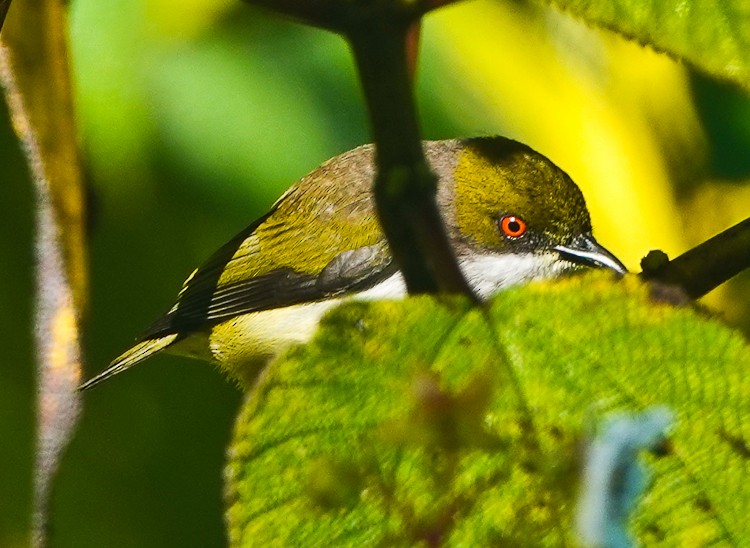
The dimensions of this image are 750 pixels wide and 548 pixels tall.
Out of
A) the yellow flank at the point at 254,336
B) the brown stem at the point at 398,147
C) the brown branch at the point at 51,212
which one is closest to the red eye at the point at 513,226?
the yellow flank at the point at 254,336

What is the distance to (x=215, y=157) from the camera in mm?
1524

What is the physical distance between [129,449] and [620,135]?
0.80 meters

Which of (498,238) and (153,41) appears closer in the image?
(153,41)

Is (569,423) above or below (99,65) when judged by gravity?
below

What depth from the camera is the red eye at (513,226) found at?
72.4 inches

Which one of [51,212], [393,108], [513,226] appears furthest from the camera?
[513,226]

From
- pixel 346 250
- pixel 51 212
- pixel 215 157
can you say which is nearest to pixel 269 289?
pixel 346 250

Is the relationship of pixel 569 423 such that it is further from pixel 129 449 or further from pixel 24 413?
pixel 24 413

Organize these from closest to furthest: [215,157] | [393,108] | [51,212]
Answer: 1. [393,108]
2. [51,212]
3. [215,157]

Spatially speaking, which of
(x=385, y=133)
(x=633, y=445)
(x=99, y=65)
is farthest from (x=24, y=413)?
(x=633, y=445)

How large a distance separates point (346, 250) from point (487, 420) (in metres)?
1.21

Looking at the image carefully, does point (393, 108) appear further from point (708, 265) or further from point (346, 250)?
point (346, 250)

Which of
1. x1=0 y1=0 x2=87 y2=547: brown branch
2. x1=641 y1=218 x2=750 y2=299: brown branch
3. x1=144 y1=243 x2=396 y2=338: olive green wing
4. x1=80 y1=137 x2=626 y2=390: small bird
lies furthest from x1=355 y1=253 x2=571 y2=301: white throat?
x1=641 y1=218 x2=750 y2=299: brown branch

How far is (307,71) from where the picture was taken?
1646mm
